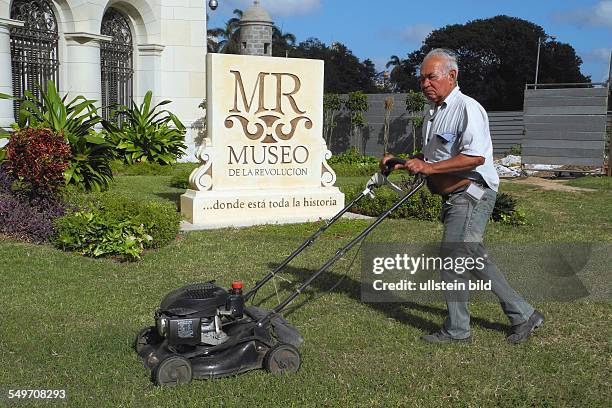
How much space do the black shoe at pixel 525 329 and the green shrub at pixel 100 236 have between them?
148 inches

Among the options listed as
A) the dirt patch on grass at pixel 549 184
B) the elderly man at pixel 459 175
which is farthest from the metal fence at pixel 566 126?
the elderly man at pixel 459 175

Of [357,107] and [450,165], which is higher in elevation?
[357,107]

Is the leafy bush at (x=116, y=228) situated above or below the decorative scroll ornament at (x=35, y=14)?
below

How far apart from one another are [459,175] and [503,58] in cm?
5206

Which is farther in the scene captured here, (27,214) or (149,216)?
(27,214)

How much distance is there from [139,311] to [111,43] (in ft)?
47.9

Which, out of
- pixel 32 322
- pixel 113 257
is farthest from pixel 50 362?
pixel 113 257

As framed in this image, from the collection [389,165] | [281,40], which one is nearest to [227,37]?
[281,40]

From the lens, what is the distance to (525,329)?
14.8 feet

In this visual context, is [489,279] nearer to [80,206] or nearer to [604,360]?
[604,360]

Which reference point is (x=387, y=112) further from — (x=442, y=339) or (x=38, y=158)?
(x=442, y=339)

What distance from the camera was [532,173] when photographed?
18016mm

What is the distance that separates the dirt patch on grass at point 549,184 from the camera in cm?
1398

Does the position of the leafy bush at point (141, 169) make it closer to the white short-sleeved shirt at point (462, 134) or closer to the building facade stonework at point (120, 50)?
the building facade stonework at point (120, 50)
